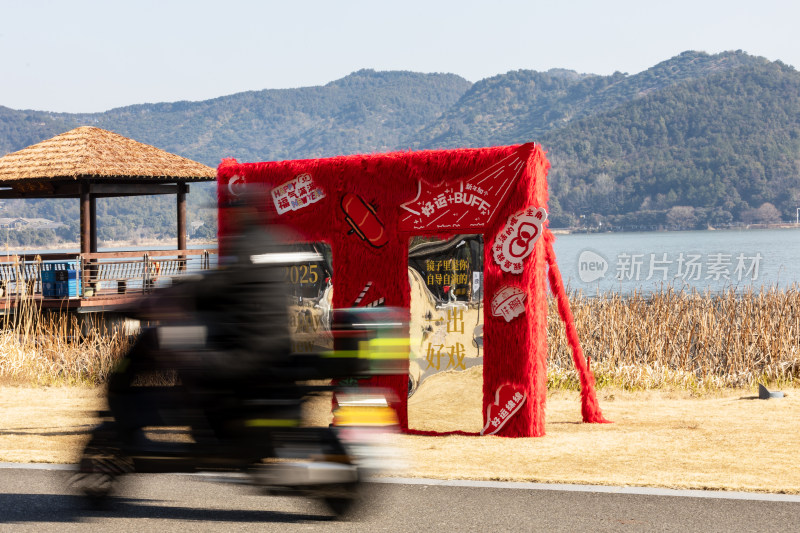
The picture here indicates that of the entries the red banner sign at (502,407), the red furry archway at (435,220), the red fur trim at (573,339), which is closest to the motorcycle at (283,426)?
the red furry archway at (435,220)

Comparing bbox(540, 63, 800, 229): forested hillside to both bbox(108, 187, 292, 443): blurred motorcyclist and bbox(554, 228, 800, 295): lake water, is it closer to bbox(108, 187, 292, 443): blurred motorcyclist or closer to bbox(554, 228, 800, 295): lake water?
bbox(554, 228, 800, 295): lake water

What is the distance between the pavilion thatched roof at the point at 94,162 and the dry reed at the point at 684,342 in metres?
11.3

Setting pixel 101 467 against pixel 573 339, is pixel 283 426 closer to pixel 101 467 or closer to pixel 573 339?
pixel 101 467

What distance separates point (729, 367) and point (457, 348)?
21.4 ft

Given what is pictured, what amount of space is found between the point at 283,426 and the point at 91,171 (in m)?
18.0

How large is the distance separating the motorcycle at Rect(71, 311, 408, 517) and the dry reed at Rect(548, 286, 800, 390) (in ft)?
29.0

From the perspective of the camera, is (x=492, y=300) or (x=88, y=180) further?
(x=88, y=180)

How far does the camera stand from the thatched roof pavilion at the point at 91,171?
2188 centimetres

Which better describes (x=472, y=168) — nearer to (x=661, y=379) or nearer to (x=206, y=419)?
(x=206, y=419)

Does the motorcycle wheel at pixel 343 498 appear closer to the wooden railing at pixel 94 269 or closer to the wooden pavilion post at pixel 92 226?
the wooden railing at pixel 94 269

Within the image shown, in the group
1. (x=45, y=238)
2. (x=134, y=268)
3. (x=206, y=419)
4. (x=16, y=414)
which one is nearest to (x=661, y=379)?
(x=16, y=414)

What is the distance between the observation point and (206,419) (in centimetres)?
489

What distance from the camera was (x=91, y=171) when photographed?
21.3m

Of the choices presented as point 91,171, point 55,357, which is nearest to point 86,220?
point 91,171
